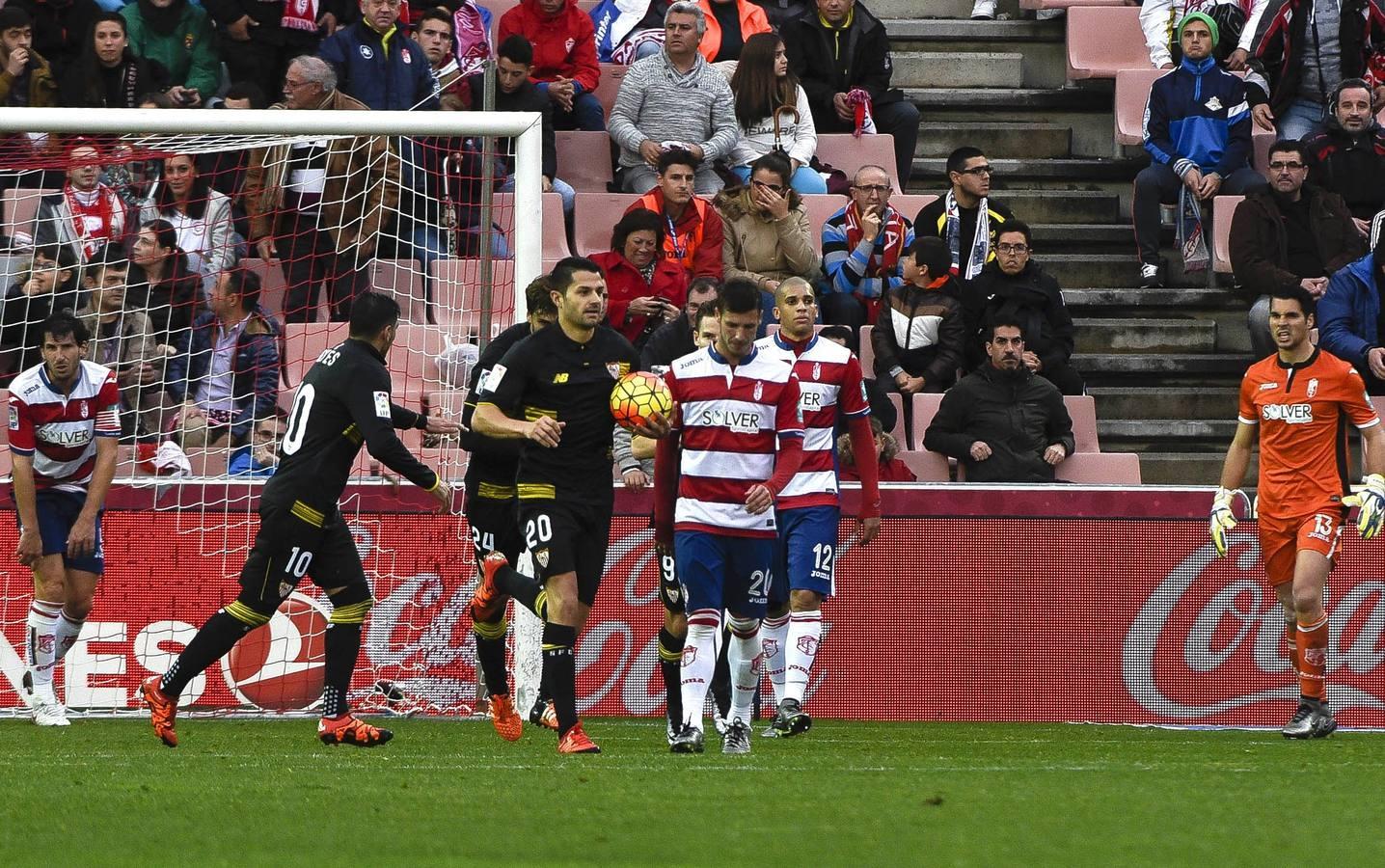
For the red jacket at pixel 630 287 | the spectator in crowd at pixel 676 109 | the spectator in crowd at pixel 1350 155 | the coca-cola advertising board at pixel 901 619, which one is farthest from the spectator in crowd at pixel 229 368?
the spectator in crowd at pixel 1350 155

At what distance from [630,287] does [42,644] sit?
409 centimetres

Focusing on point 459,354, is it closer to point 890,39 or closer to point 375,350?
point 375,350

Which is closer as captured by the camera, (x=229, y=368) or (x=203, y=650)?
(x=203, y=650)

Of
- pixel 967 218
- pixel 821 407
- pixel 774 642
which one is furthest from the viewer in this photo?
pixel 967 218

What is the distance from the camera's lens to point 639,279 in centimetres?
1244

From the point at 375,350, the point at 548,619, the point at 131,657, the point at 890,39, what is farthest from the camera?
the point at 890,39

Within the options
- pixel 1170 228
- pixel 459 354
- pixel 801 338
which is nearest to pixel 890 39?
pixel 1170 228

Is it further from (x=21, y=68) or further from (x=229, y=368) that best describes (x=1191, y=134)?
(x=21, y=68)

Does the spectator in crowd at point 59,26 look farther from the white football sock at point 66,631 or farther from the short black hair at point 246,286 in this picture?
the white football sock at point 66,631

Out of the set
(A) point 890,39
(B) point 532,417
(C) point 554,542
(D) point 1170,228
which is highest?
(A) point 890,39

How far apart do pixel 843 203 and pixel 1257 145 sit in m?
3.69

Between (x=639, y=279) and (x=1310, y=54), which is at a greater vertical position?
(x=1310, y=54)

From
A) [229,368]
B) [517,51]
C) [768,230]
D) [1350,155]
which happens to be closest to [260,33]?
[517,51]

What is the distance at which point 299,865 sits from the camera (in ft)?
16.9
